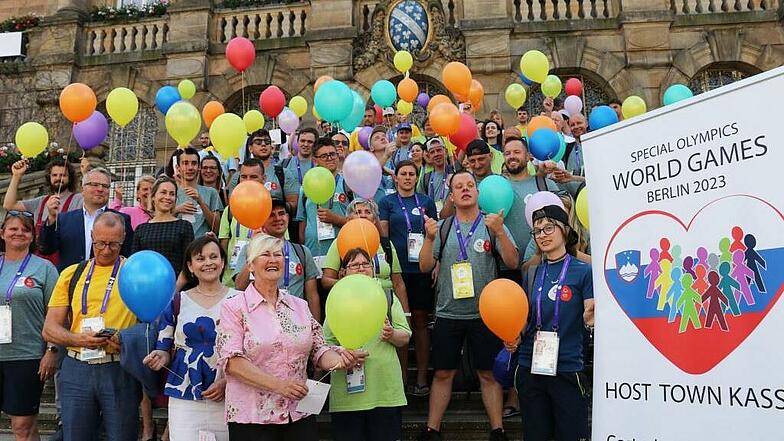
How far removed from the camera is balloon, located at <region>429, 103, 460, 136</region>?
595 centimetres

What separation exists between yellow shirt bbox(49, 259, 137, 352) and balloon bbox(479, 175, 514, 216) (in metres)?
2.60

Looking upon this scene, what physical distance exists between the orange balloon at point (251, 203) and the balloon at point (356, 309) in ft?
3.99

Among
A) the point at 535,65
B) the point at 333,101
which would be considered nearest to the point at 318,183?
the point at 333,101

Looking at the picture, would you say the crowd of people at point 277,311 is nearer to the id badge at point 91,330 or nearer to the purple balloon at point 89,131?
the id badge at point 91,330

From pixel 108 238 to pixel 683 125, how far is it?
10.9 feet

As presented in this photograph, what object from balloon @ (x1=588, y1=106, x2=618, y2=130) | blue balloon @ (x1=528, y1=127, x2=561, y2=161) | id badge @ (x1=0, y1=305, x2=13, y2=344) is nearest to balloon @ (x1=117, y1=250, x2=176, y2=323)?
id badge @ (x1=0, y1=305, x2=13, y2=344)

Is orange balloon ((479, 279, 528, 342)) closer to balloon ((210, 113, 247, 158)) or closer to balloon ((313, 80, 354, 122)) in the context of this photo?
balloon ((313, 80, 354, 122))

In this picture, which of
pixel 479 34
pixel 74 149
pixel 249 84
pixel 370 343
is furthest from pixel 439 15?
pixel 370 343

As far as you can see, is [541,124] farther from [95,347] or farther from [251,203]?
[95,347]

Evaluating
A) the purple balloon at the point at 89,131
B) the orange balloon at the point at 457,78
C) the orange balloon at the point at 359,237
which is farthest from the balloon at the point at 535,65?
the purple balloon at the point at 89,131

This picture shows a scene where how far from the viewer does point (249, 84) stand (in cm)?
1332

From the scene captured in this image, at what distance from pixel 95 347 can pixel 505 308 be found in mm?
2439

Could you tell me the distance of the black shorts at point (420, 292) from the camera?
5.23m

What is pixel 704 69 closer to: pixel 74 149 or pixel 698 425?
pixel 698 425
